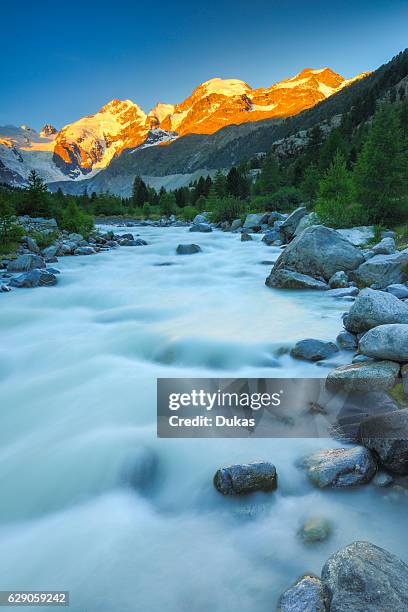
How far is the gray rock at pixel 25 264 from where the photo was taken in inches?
537

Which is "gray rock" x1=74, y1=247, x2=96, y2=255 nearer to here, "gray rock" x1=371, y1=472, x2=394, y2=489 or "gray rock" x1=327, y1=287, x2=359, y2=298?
"gray rock" x1=327, y1=287, x2=359, y2=298

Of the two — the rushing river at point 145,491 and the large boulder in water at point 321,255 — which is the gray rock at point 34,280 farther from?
the large boulder in water at point 321,255

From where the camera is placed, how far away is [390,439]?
350cm

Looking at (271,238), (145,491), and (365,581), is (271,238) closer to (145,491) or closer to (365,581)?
(145,491)

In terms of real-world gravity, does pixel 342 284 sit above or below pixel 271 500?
above

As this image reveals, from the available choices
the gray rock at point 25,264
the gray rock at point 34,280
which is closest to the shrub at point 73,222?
the gray rock at point 25,264

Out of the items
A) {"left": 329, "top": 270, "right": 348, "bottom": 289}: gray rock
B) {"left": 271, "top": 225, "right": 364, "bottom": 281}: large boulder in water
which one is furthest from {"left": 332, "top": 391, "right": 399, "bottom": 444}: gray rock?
{"left": 271, "top": 225, "right": 364, "bottom": 281}: large boulder in water

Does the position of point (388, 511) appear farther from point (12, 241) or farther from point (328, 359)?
point (12, 241)

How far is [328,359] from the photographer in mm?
5781

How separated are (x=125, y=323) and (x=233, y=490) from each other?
568 cm

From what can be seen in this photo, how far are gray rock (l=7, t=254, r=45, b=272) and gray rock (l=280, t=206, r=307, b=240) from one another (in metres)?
11.9

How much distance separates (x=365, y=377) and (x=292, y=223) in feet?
Answer: 55.7

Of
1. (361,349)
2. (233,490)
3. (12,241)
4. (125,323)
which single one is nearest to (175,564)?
(233,490)

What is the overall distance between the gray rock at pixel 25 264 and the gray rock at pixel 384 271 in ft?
35.1
